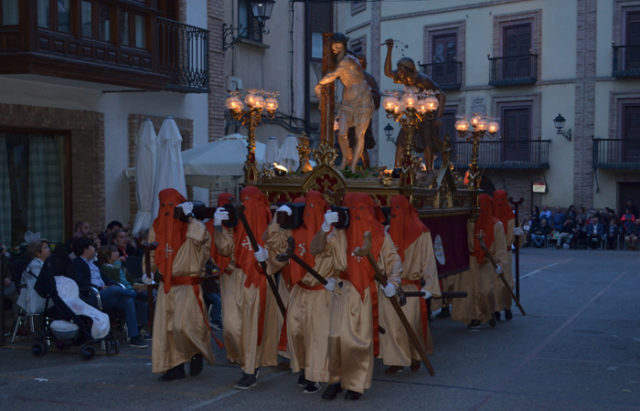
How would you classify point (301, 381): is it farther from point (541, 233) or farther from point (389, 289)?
point (541, 233)

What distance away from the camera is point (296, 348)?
755 centimetres

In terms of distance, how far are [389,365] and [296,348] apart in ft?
3.90

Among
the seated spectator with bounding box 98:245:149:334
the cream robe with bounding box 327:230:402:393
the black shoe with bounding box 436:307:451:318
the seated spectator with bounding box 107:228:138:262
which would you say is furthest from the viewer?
the black shoe with bounding box 436:307:451:318

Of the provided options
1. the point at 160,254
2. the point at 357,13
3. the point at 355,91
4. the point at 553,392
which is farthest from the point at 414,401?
the point at 357,13

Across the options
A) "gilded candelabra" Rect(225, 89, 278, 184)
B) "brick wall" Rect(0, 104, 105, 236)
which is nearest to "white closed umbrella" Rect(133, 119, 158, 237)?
"brick wall" Rect(0, 104, 105, 236)

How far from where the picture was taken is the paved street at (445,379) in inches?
284

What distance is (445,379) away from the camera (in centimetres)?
816

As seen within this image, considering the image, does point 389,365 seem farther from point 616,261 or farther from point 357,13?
point 357,13

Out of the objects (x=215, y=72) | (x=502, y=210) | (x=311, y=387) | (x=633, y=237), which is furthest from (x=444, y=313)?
(x=633, y=237)

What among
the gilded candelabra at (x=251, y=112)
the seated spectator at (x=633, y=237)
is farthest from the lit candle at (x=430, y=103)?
the seated spectator at (x=633, y=237)

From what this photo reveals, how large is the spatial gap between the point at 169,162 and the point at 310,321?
606cm

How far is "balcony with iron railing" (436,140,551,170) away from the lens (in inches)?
1172

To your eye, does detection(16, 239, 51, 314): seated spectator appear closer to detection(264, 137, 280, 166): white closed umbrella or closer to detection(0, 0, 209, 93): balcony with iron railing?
detection(0, 0, 209, 93): balcony with iron railing

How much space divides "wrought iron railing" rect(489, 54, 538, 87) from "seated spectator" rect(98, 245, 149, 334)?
73.4 feet
